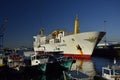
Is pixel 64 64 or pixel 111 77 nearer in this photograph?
pixel 111 77

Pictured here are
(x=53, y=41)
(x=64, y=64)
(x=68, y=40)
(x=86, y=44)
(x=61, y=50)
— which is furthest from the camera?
(x=53, y=41)

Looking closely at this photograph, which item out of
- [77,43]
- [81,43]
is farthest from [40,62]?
[77,43]

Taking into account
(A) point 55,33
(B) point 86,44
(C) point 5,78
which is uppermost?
(A) point 55,33

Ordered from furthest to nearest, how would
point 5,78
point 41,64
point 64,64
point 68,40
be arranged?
point 68,40, point 64,64, point 41,64, point 5,78

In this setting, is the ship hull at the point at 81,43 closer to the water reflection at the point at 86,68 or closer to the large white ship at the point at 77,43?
the large white ship at the point at 77,43

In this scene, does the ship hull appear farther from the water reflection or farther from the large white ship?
the water reflection

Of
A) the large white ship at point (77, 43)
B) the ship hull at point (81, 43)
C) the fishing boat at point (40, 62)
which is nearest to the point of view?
the fishing boat at point (40, 62)

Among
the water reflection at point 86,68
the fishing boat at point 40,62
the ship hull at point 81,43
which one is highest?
the ship hull at point 81,43

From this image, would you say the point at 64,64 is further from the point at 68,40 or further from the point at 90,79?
the point at 68,40

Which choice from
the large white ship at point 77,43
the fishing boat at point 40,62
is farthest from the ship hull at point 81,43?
the fishing boat at point 40,62

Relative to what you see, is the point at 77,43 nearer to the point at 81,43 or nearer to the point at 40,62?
the point at 81,43

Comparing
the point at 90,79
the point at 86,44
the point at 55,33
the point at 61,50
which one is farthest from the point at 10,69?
the point at 55,33

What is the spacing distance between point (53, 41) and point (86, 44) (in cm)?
2310

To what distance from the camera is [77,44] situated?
72.6m
